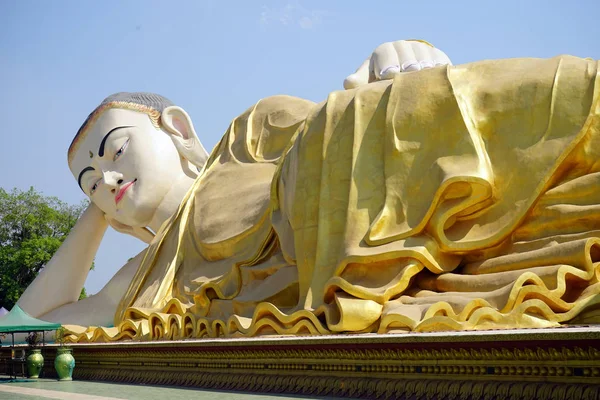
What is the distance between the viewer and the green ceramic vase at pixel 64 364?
889 centimetres

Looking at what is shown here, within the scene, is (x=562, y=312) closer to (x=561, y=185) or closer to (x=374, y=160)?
(x=561, y=185)

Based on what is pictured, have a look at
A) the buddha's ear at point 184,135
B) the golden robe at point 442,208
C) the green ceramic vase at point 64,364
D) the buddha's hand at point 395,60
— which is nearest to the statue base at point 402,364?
the golden robe at point 442,208

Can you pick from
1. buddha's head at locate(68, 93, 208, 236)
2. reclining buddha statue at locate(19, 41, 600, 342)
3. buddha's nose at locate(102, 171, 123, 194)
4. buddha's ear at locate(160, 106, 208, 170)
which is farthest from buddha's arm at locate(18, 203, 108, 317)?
reclining buddha statue at locate(19, 41, 600, 342)

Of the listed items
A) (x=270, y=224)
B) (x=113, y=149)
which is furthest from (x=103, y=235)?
(x=270, y=224)

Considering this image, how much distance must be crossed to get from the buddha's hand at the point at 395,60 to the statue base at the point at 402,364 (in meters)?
3.55

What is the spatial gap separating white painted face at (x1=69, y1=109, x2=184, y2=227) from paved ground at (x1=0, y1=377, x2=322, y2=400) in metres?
3.36

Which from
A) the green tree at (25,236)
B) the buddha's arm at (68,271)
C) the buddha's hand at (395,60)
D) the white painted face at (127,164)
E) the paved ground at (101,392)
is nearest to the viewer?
the paved ground at (101,392)

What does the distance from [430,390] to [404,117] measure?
9.05ft

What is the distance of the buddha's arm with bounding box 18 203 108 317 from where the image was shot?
471 inches

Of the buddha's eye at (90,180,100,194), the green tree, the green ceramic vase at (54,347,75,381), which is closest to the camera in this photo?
the green ceramic vase at (54,347,75,381)

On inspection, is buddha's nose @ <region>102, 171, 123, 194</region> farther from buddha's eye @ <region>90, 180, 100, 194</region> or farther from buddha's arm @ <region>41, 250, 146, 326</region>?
buddha's arm @ <region>41, 250, 146, 326</region>

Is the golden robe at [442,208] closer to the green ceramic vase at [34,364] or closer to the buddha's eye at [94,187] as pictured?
the green ceramic vase at [34,364]

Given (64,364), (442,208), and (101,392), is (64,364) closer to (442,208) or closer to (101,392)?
(101,392)

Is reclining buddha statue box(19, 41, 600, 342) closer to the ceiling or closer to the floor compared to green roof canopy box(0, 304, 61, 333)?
closer to the ceiling
